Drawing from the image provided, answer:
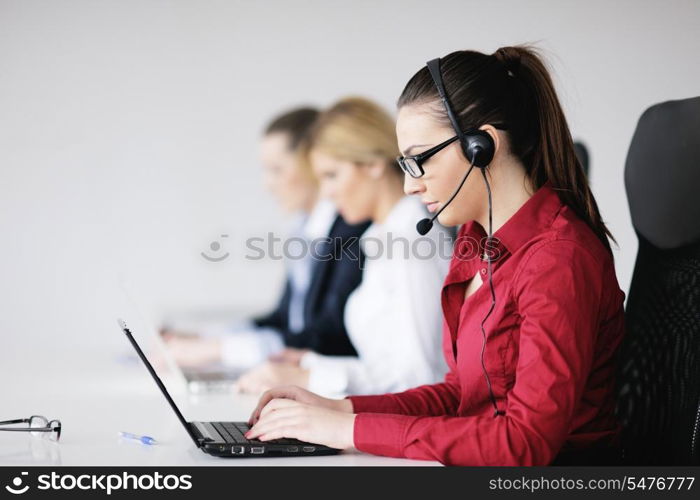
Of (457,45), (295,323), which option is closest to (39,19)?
(457,45)

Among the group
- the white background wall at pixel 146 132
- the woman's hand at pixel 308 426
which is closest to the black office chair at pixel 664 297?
the woman's hand at pixel 308 426

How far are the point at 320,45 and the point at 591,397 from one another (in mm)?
4088

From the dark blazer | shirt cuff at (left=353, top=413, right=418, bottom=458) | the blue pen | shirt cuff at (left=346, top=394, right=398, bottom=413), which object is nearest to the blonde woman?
the dark blazer

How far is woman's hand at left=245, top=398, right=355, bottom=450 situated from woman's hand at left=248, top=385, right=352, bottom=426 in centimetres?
12

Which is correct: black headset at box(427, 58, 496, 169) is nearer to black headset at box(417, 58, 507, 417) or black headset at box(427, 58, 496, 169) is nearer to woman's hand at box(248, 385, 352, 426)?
black headset at box(417, 58, 507, 417)

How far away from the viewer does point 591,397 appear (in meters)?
1.31

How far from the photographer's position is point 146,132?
5188mm

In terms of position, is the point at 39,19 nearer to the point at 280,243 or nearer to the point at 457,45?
the point at 280,243

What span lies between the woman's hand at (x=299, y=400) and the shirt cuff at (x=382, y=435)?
0.61 ft

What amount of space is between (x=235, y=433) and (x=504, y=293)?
0.45 m

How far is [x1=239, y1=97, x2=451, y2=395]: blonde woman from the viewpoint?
6.59 feet

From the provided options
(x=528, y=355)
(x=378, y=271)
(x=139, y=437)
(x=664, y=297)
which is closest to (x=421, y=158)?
(x=528, y=355)

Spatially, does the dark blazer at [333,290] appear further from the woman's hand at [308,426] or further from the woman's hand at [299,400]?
the woman's hand at [308,426]

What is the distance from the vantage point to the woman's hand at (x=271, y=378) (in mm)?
1931
